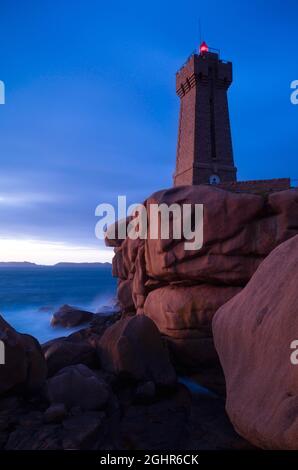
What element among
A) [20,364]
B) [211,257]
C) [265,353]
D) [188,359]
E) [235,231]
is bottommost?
[188,359]

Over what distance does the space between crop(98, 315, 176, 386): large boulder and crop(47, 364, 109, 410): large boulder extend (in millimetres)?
1137

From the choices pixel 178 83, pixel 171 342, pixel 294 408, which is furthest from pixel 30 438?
pixel 178 83

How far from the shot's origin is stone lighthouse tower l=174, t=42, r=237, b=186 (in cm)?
2475

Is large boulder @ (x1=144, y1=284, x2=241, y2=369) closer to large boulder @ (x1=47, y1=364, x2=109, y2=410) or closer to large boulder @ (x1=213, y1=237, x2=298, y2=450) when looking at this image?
large boulder @ (x1=47, y1=364, x2=109, y2=410)

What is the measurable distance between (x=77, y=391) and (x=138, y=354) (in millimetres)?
2172

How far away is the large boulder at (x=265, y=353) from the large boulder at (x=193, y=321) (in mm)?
4661

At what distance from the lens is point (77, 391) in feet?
26.5

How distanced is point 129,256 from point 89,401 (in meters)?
9.49

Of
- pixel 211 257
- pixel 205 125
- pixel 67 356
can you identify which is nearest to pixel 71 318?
pixel 67 356
